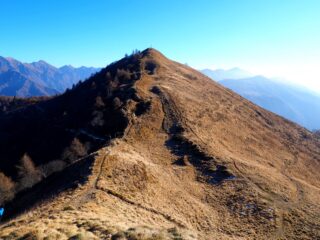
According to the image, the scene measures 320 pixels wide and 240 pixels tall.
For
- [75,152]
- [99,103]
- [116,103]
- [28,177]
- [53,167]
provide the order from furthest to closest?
[99,103] < [116,103] < [75,152] < [53,167] < [28,177]

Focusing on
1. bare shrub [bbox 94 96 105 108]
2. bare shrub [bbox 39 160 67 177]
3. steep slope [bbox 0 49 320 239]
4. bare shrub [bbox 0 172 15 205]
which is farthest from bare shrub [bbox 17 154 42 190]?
bare shrub [bbox 94 96 105 108]

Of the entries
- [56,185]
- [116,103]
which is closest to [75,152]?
[56,185]

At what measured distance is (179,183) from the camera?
5072 centimetres

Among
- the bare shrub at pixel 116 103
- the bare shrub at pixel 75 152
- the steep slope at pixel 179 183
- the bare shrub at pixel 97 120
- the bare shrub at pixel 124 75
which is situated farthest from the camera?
the bare shrub at pixel 124 75

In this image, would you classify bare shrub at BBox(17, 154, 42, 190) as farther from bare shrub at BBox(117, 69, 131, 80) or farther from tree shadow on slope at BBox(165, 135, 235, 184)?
bare shrub at BBox(117, 69, 131, 80)

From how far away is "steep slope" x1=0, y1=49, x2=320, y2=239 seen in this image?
32.0m

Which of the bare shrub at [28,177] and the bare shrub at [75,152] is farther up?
the bare shrub at [75,152]

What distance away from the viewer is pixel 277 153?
7956 centimetres

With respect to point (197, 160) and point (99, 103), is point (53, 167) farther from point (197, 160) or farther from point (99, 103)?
point (99, 103)

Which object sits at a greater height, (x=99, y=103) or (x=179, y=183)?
(x=99, y=103)

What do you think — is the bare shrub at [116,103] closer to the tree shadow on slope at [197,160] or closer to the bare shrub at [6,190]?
the tree shadow on slope at [197,160]

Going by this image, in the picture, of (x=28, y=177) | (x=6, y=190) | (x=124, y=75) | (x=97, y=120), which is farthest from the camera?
(x=124, y=75)

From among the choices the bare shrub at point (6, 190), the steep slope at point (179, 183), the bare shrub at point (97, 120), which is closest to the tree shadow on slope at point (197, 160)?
the steep slope at point (179, 183)

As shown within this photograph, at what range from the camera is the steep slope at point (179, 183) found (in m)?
32.0
